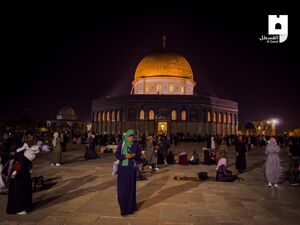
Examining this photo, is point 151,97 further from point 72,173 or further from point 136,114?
point 72,173

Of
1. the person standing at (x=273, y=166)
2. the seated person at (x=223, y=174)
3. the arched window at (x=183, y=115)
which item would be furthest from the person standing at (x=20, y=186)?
the arched window at (x=183, y=115)

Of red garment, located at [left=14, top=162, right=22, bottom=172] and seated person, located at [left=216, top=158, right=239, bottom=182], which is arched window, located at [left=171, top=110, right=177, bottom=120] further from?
red garment, located at [left=14, top=162, right=22, bottom=172]

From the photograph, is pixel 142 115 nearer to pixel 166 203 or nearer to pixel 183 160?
pixel 183 160

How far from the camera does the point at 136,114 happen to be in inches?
1809

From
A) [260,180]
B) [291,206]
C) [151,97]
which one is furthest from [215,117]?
[291,206]

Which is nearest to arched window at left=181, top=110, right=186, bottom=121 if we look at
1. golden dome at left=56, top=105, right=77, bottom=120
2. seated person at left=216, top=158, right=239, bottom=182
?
seated person at left=216, top=158, right=239, bottom=182

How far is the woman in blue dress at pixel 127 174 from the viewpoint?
5.78 m

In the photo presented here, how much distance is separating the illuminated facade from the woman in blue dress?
37795 millimetres

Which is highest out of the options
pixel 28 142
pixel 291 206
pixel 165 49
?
pixel 165 49

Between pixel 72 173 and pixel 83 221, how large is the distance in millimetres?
5792

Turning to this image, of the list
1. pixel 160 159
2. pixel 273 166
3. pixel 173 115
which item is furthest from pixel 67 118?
pixel 273 166

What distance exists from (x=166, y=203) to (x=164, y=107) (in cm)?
3911

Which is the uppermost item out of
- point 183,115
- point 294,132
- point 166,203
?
point 183,115

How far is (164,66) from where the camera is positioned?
50.9 m
